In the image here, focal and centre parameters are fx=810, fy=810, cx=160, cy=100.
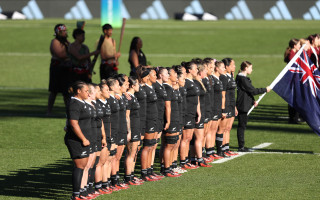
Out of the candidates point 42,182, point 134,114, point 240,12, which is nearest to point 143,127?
point 134,114

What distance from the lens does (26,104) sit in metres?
24.8

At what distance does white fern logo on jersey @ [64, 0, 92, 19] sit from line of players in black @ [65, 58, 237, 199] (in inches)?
1879

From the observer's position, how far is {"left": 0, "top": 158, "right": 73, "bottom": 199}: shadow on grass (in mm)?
12617

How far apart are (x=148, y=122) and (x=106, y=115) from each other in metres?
1.38

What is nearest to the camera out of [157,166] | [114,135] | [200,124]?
[114,135]

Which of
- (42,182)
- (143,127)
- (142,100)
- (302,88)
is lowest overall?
(42,182)

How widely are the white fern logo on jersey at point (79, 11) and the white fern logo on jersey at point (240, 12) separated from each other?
436 inches

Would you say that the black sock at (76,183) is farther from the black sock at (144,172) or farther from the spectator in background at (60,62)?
the spectator in background at (60,62)

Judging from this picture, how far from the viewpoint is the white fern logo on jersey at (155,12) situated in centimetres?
6386

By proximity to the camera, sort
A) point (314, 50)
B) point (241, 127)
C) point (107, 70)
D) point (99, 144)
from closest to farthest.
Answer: point (99, 144) < point (241, 127) < point (314, 50) < point (107, 70)

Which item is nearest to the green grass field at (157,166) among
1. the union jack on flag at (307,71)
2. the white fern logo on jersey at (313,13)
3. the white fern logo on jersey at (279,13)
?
the union jack on flag at (307,71)

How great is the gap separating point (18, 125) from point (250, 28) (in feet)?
121

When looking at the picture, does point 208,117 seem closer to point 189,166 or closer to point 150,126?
point 189,166

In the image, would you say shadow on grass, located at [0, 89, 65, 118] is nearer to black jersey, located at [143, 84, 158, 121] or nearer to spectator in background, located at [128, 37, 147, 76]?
spectator in background, located at [128, 37, 147, 76]
